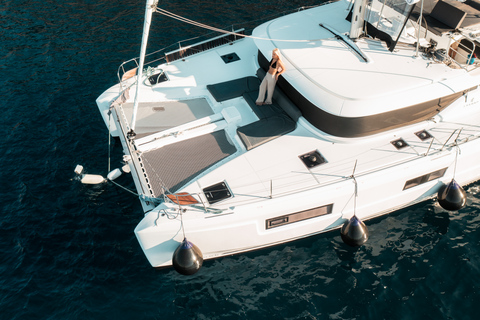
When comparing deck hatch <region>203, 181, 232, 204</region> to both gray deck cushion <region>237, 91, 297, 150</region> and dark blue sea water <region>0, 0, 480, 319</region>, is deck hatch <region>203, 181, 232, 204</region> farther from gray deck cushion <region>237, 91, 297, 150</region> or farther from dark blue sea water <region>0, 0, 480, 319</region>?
dark blue sea water <region>0, 0, 480, 319</region>

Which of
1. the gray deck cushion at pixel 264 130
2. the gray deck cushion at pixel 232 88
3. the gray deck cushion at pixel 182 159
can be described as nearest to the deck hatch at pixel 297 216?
the gray deck cushion at pixel 264 130

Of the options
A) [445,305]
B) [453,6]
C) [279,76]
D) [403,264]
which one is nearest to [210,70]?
[279,76]

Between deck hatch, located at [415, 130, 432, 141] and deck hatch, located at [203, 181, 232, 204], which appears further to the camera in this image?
deck hatch, located at [415, 130, 432, 141]

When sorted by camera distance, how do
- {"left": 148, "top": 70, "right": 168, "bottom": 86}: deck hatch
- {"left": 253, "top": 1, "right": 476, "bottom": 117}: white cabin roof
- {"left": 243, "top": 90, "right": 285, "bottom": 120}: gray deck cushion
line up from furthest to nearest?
{"left": 148, "top": 70, "right": 168, "bottom": 86}: deck hatch
{"left": 243, "top": 90, "right": 285, "bottom": 120}: gray deck cushion
{"left": 253, "top": 1, "right": 476, "bottom": 117}: white cabin roof

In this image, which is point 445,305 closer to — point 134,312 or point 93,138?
point 134,312

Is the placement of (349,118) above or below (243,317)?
above

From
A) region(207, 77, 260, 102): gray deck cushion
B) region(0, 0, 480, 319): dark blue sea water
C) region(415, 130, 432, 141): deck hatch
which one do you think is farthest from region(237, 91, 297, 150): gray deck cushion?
region(415, 130, 432, 141): deck hatch

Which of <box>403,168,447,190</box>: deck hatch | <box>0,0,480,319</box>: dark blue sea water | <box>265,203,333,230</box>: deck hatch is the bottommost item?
<box>0,0,480,319</box>: dark blue sea water
